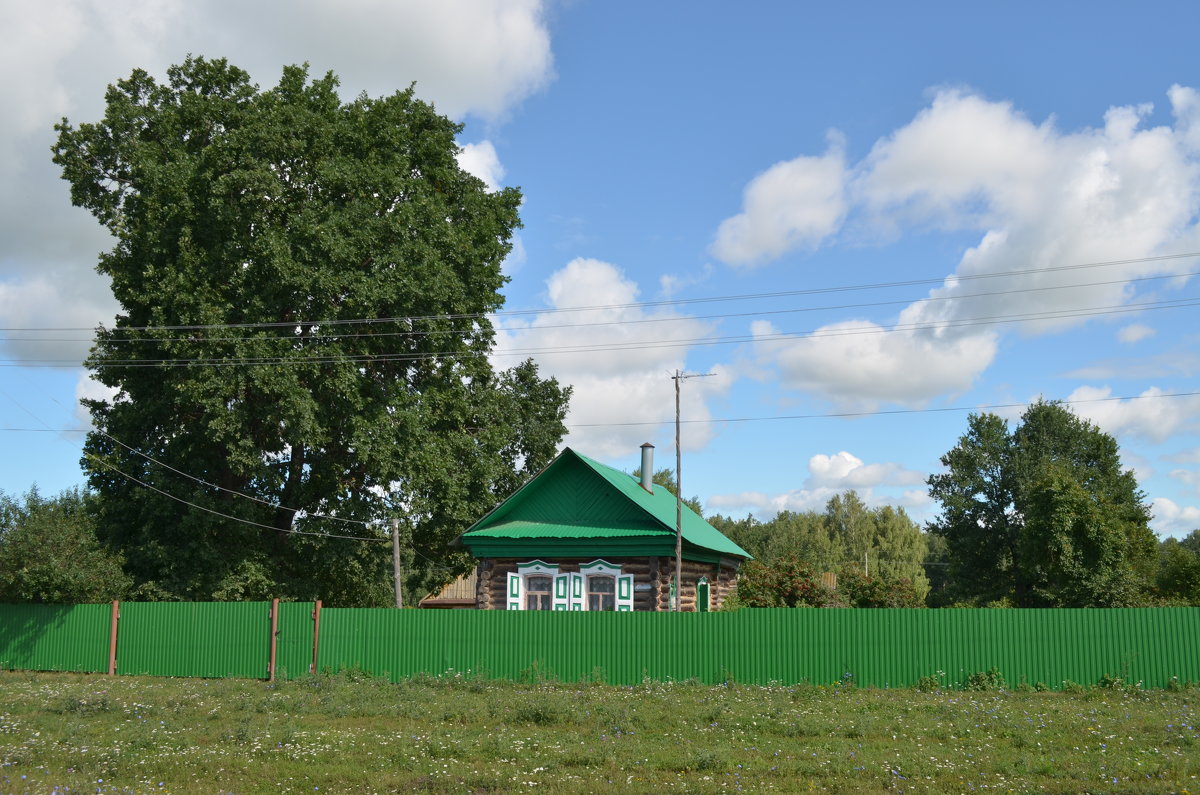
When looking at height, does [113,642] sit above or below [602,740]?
above

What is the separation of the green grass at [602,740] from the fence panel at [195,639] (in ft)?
11.9

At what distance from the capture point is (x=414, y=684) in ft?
70.8

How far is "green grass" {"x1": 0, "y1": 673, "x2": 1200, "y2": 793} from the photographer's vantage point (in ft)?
38.1

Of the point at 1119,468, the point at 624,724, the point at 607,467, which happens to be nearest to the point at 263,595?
the point at 607,467

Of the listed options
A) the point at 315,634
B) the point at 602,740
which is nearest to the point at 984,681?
the point at 602,740

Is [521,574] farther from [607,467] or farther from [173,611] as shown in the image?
[173,611]

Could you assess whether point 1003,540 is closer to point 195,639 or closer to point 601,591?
point 601,591

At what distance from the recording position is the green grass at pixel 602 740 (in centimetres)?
1160

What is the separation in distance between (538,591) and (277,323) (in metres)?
10.7

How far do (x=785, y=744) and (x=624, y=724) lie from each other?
2.64m

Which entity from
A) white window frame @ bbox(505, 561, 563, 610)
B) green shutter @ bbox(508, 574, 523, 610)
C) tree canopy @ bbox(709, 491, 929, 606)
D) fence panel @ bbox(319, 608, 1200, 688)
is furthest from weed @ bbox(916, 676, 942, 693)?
tree canopy @ bbox(709, 491, 929, 606)

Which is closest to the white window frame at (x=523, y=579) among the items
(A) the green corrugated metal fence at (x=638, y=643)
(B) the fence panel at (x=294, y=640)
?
(A) the green corrugated metal fence at (x=638, y=643)

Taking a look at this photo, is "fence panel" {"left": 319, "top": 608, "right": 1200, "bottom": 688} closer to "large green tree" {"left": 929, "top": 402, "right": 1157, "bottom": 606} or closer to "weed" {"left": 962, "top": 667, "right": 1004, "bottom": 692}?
"weed" {"left": 962, "top": 667, "right": 1004, "bottom": 692}

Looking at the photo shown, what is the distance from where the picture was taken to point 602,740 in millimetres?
14180
